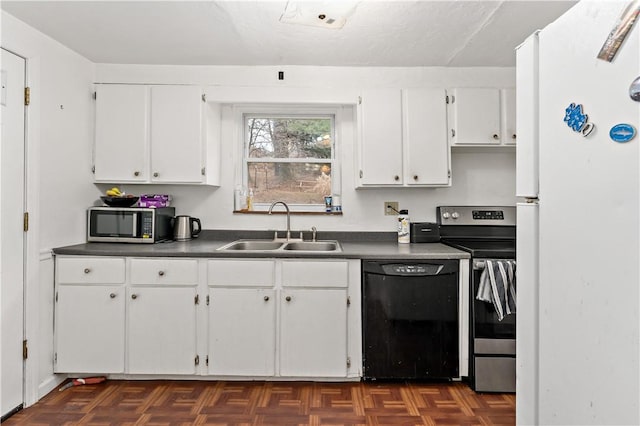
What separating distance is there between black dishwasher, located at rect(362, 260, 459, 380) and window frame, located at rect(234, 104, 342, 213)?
97cm

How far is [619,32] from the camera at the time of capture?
0.85 meters

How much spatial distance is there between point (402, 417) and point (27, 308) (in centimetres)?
224

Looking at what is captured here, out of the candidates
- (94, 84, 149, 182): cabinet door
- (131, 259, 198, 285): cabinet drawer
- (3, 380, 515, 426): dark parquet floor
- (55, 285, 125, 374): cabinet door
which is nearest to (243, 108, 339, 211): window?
(94, 84, 149, 182): cabinet door

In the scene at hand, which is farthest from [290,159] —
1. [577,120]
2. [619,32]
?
[619,32]

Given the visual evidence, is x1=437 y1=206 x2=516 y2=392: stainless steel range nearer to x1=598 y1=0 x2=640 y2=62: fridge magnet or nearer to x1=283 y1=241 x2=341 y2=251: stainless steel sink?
x1=283 y1=241 x2=341 y2=251: stainless steel sink

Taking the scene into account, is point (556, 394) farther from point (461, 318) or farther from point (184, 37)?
point (184, 37)

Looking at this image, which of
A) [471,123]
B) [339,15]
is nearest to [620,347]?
[339,15]

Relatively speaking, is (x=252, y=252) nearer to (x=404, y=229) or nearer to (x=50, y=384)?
(x=404, y=229)

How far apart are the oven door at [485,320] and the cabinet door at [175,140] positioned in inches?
79.5

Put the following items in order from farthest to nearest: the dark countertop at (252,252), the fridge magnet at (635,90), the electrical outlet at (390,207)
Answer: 1. the electrical outlet at (390,207)
2. the dark countertop at (252,252)
3. the fridge magnet at (635,90)

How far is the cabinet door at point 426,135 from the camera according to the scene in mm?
2762

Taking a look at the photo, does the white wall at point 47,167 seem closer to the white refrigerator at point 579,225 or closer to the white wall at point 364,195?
the white wall at point 364,195

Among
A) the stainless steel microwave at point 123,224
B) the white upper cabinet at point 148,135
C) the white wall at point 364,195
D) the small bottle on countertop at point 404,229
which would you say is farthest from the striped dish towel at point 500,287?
the stainless steel microwave at point 123,224

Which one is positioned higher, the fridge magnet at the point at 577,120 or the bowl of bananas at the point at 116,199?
the fridge magnet at the point at 577,120
